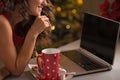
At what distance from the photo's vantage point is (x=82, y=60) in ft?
4.66

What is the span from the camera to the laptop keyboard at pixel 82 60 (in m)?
1.32

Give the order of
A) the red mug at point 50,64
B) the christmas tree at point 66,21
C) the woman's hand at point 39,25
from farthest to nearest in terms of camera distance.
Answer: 1. the christmas tree at point 66,21
2. the woman's hand at point 39,25
3. the red mug at point 50,64

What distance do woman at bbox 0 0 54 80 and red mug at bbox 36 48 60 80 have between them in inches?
4.1

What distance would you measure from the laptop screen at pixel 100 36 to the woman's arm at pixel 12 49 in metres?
0.32

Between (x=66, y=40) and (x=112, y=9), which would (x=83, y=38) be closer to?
(x=112, y=9)

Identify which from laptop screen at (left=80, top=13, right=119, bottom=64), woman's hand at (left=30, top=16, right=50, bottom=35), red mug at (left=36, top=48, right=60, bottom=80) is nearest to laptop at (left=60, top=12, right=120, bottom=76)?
laptop screen at (left=80, top=13, right=119, bottom=64)

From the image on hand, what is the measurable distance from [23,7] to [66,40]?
1.52m

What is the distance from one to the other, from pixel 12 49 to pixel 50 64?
19 cm

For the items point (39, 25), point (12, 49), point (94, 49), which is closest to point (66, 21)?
point (94, 49)

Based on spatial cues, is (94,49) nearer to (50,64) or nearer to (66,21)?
(50,64)

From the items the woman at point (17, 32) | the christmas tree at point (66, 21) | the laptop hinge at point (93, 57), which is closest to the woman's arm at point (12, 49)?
the woman at point (17, 32)

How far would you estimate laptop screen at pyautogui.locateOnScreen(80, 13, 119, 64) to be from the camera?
1.28 m

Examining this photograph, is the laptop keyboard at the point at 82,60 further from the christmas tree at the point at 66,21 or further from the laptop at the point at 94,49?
the christmas tree at the point at 66,21

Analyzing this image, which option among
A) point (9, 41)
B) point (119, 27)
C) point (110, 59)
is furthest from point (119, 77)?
point (9, 41)
